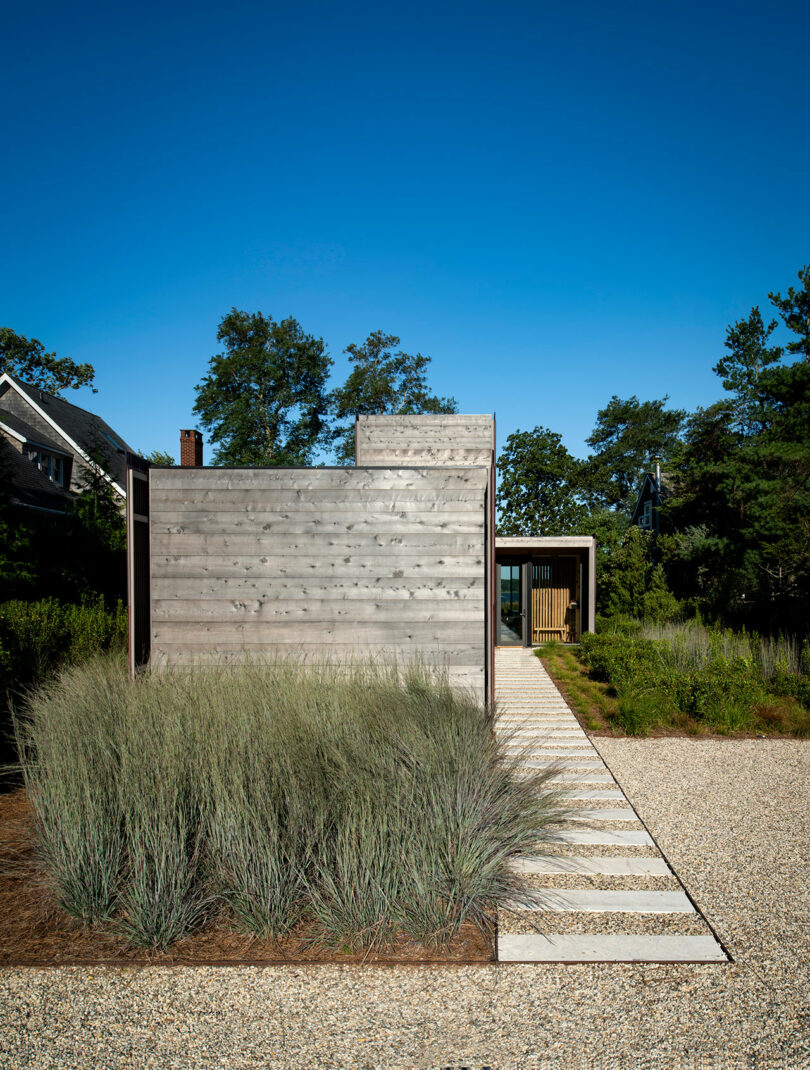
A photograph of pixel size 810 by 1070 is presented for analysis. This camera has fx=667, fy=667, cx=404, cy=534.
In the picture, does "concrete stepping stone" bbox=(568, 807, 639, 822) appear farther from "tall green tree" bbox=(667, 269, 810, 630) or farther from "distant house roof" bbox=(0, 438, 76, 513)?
"distant house roof" bbox=(0, 438, 76, 513)

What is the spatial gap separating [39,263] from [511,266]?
12.9 m

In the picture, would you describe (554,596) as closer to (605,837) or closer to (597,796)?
(597,796)

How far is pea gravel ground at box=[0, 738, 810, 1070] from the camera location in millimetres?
2184

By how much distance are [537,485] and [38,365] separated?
89.3 feet

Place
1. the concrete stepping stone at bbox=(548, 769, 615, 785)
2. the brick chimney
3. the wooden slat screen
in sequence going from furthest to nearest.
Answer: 1. the wooden slat screen
2. the brick chimney
3. the concrete stepping stone at bbox=(548, 769, 615, 785)

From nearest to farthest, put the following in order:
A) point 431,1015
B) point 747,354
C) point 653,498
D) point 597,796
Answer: point 431,1015 < point 597,796 < point 747,354 < point 653,498

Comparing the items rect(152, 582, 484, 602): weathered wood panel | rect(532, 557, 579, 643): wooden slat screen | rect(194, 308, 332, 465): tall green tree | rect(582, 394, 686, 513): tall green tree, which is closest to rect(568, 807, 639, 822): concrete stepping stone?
rect(152, 582, 484, 602): weathered wood panel

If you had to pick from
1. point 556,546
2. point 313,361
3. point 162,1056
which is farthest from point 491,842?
point 313,361

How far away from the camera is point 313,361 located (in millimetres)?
31328

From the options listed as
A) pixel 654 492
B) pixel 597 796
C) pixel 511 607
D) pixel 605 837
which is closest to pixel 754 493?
pixel 511 607

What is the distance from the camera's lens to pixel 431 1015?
7.85ft

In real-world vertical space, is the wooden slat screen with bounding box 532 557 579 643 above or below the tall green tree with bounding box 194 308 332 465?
below

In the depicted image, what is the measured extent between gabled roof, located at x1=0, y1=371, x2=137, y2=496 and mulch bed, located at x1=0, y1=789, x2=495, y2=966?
1887 centimetres

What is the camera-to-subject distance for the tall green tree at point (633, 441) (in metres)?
46.2
